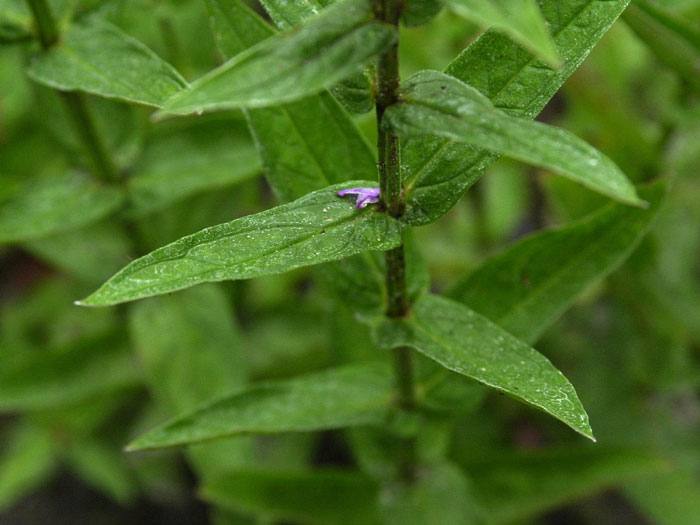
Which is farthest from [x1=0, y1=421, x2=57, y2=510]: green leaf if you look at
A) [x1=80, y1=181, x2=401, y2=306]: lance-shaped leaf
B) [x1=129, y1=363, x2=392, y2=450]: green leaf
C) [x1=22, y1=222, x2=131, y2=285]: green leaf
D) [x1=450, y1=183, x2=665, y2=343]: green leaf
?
[x1=80, y1=181, x2=401, y2=306]: lance-shaped leaf

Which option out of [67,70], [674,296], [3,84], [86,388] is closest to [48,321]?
[86,388]

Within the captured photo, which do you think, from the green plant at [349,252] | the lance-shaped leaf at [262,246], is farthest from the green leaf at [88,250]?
the lance-shaped leaf at [262,246]

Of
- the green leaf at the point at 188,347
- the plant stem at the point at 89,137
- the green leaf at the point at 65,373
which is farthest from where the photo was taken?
the green leaf at the point at 65,373

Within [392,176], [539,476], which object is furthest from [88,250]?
[392,176]

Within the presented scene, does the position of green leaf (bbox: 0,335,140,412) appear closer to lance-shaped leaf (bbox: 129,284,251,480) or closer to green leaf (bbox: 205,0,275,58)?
lance-shaped leaf (bbox: 129,284,251,480)

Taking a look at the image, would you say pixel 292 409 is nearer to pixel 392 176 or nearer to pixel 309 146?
pixel 309 146

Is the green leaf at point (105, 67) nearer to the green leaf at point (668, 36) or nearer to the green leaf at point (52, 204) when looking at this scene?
the green leaf at point (52, 204)
